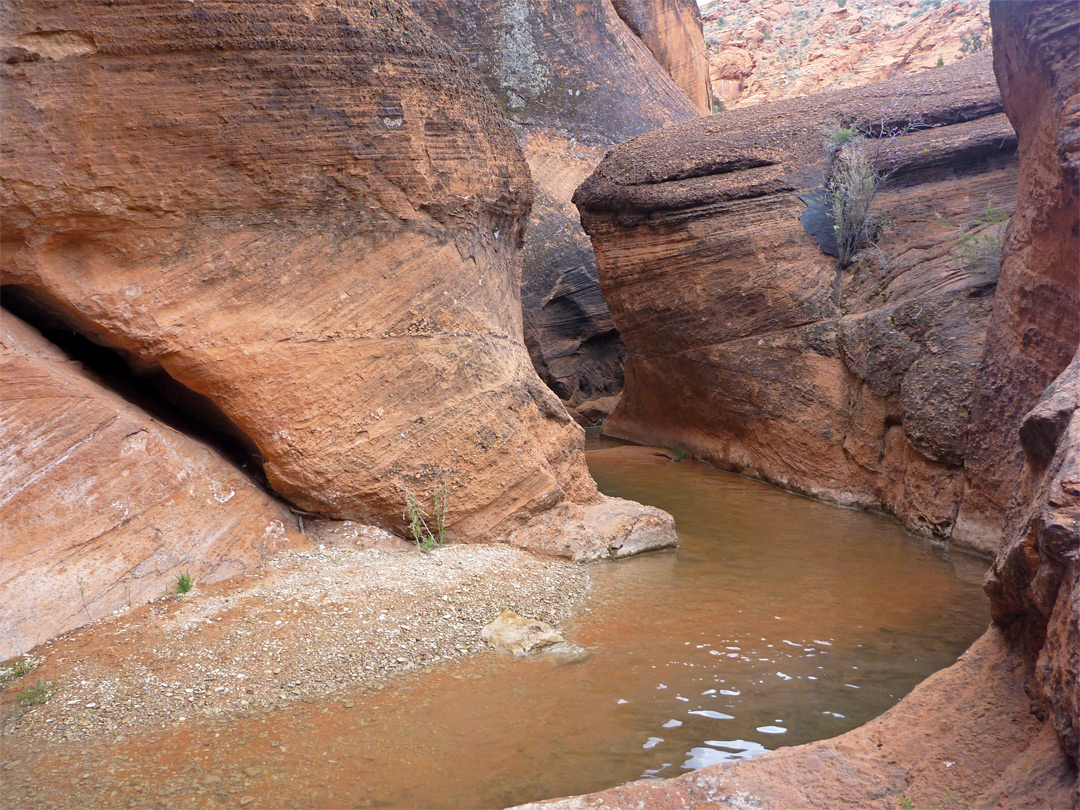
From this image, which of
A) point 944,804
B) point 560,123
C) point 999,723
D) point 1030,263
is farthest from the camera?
point 560,123

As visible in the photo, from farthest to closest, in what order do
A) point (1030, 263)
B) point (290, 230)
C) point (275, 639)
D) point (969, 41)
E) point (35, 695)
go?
point (969, 41), point (1030, 263), point (290, 230), point (275, 639), point (35, 695)

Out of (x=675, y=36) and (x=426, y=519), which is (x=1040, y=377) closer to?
(x=426, y=519)

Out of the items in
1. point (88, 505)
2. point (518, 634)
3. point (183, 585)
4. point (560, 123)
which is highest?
point (560, 123)

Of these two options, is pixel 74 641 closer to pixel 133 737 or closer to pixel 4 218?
pixel 133 737

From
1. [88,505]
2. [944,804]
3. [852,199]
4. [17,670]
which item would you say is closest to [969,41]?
[852,199]

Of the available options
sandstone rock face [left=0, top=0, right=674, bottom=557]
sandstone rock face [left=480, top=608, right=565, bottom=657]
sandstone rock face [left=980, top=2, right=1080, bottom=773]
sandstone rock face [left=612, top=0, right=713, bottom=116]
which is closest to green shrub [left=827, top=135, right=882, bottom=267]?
sandstone rock face [left=980, top=2, right=1080, bottom=773]

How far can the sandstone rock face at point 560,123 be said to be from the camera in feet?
38.6

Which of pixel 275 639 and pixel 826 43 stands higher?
pixel 826 43

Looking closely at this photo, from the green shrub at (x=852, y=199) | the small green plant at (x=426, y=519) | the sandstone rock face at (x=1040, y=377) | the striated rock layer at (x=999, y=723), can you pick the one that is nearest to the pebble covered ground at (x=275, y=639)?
the small green plant at (x=426, y=519)

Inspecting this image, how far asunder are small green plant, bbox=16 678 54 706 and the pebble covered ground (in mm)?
20

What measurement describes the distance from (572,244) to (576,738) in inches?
382

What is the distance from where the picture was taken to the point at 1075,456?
2.15m

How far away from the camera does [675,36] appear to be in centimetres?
1717

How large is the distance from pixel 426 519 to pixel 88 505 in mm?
1762
